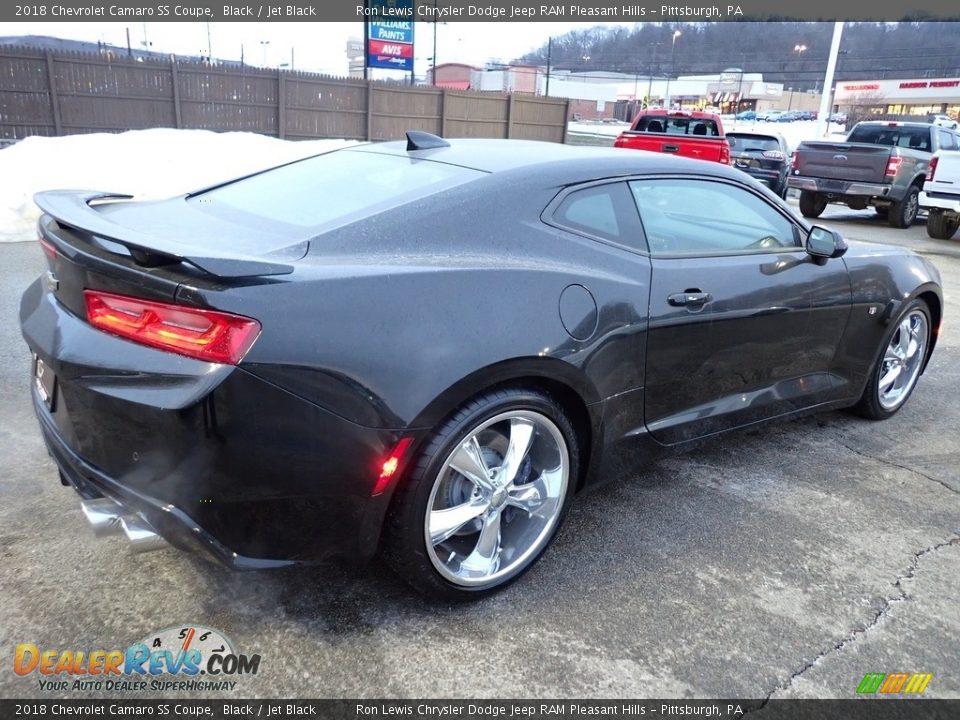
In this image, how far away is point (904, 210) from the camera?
13781mm

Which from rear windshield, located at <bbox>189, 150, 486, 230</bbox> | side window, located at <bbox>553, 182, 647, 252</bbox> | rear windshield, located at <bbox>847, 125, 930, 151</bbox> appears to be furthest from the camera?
rear windshield, located at <bbox>847, 125, 930, 151</bbox>

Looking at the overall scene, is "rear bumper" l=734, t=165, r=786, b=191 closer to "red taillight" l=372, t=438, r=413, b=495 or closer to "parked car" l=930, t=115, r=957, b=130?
"parked car" l=930, t=115, r=957, b=130

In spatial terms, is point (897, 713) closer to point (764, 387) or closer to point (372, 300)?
point (764, 387)

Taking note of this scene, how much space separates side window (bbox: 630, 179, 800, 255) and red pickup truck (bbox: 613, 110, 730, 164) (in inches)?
429

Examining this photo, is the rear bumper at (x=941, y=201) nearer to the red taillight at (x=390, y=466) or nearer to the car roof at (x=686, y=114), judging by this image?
the car roof at (x=686, y=114)

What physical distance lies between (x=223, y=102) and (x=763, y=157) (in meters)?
12.3

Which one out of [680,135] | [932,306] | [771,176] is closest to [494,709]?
[932,306]

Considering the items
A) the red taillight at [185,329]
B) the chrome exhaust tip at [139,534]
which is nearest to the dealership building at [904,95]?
the red taillight at [185,329]

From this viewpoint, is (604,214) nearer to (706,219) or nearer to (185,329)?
(706,219)

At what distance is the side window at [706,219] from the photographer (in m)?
3.09

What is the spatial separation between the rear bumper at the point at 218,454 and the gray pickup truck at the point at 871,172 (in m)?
13.6

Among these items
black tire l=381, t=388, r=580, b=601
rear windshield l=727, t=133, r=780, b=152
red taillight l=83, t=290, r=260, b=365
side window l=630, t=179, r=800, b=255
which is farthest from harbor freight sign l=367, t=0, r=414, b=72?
red taillight l=83, t=290, r=260, b=365

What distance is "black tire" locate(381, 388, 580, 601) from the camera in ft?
7.46

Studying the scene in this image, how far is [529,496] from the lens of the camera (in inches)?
106
